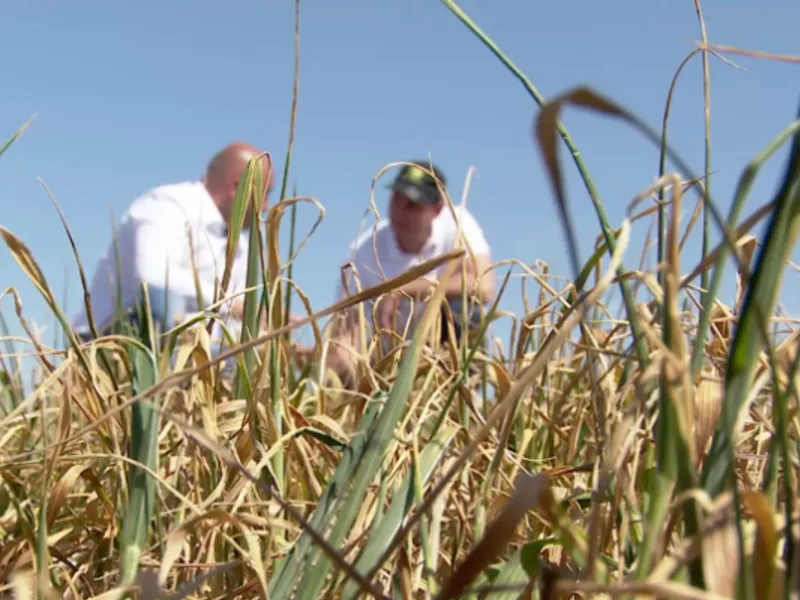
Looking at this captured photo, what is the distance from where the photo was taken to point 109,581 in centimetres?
56

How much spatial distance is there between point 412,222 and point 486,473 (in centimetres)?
230

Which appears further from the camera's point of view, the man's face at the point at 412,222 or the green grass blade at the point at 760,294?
the man's face at the point at 412,222

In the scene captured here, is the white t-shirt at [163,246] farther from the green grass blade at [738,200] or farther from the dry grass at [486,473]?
the green grass blade at [738,200]

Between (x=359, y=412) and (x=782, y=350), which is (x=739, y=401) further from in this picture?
(x=359, y=412)

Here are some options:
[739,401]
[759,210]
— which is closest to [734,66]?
[759,210]

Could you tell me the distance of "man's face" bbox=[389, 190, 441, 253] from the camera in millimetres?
2742

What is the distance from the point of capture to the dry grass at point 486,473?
9.8 inches

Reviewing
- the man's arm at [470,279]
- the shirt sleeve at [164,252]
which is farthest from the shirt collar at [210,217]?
the man's arm at [470,279]

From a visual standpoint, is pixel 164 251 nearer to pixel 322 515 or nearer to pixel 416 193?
pixel 416 193

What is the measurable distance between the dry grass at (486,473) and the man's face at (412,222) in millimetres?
1948

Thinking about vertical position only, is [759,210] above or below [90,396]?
above

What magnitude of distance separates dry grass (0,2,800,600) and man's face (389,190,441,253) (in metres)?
1.95

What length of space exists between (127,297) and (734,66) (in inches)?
94.6

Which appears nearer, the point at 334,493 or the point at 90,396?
the point at 334,493
